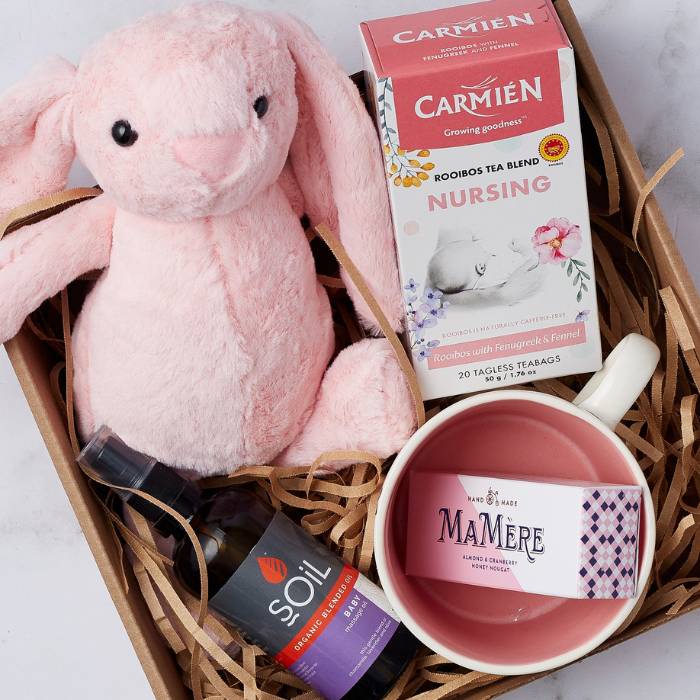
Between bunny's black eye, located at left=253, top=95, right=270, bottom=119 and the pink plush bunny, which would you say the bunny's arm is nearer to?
the pink plush bunny

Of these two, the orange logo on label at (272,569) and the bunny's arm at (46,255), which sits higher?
the bunny's arm at (46,255)

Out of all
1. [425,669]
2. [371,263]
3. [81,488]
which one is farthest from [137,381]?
[425,669]

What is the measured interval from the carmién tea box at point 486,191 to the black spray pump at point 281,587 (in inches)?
7.8

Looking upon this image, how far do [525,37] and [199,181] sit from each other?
0.31 metres

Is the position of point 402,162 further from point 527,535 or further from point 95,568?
point 95,568

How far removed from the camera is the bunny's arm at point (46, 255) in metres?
0.72

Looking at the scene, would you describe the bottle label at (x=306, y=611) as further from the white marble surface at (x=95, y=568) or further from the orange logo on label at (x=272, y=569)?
the white marble surface at (x=95, y=568)

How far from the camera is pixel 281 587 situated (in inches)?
28.1

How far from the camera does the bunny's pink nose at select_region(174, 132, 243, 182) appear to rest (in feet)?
2.00

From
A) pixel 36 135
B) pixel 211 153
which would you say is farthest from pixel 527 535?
pixel 36 135

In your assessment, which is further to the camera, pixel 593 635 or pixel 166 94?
pixel 593 635

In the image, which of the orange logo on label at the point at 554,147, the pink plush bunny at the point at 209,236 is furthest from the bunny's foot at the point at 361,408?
the orange logo on label at the point at 554,147

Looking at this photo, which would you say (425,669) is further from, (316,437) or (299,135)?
(299,135)

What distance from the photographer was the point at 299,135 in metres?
0.76
